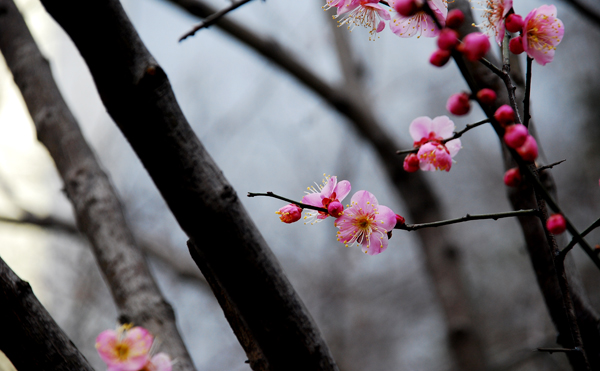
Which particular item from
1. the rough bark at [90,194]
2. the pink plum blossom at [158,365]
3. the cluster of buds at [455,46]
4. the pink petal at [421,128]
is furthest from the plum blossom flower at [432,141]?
the rough bark at [90,194]

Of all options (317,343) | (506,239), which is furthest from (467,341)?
(506,239)

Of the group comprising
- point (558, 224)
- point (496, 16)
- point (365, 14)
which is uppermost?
point (365, 14)

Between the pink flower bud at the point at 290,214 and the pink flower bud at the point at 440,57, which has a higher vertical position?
the pink flower bud at the point at 440,57

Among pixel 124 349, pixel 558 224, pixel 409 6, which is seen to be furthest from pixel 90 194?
pixel 558 224

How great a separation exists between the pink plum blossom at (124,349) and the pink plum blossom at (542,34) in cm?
84

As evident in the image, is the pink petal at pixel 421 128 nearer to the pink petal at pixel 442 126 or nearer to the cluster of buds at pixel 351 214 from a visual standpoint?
the pink petal at pixel 442 126

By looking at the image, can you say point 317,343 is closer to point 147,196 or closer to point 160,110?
point 160,110

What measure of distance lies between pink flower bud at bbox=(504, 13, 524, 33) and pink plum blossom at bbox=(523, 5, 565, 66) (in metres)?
0.05

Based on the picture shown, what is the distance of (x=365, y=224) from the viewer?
2.26 feet

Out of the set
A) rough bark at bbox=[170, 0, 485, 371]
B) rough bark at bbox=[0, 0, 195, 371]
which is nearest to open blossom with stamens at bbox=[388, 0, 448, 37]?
rough bark at bbox=[0, 0, 195, 371]

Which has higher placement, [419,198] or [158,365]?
[419,198]

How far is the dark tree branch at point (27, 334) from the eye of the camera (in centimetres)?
57

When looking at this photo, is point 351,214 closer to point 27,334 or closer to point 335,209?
point 335,209

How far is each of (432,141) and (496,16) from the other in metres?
0.22
